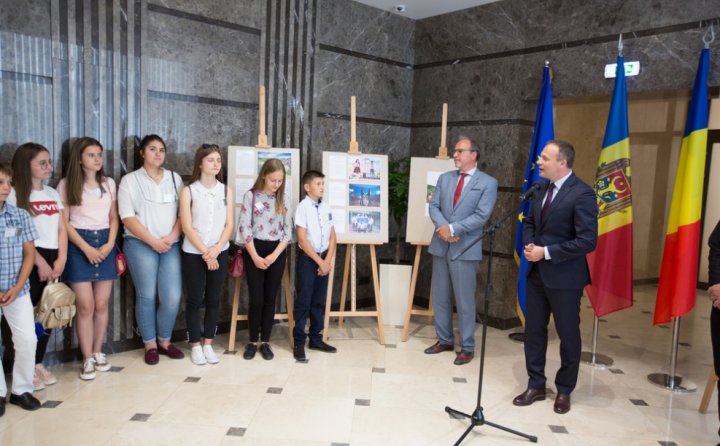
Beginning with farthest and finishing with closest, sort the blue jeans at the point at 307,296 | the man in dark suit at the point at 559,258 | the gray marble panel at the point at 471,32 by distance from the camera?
the gray marble panel at the point at 471,32 < the blue jeans at the point at 307,296 < the man in dark suit at the point at 559,258

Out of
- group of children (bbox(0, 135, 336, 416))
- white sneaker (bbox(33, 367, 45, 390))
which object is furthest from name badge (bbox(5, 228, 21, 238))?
white sneaker (bbox(33, 367, 45, 390))

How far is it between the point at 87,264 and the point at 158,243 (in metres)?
0.49

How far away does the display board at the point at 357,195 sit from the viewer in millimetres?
4816

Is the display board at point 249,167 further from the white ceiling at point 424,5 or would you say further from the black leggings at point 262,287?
the white ceiling at point 424,5

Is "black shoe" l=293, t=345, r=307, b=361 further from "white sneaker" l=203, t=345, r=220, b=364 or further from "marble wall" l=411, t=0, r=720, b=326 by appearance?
"marble wall" l=411, t=0, r=720, b=326

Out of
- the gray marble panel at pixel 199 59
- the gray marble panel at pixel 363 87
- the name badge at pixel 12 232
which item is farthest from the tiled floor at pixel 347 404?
the gray marble panel at pixel 363 87

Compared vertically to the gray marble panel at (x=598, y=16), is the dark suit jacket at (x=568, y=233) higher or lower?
lower

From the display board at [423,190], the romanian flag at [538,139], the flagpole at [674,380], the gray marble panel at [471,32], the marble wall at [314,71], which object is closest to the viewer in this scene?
the marble wall at [314,71]

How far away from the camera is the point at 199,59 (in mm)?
4613

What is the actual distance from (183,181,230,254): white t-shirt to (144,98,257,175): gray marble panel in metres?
0.59

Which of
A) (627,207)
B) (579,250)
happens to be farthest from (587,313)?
(579,250)

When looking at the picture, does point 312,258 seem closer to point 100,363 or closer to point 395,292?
point 395,292

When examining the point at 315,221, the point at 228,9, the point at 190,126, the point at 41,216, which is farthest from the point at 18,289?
the point at 228,9

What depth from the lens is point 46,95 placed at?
A: 3.84 meters
